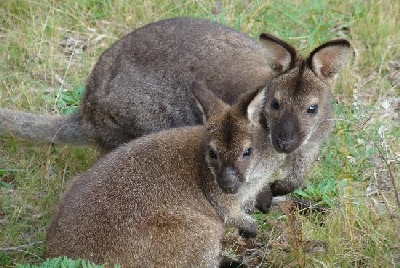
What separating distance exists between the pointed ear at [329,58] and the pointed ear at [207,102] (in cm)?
74

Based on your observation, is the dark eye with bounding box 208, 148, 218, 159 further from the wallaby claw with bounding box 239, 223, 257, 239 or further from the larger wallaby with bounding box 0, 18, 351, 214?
the larger wallaby with bounding box 0, 18, 351, 214

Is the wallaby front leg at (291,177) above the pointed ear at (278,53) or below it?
below

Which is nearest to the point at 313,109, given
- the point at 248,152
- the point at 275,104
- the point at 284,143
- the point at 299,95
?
the point at 299,95

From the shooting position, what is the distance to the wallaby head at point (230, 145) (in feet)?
16.5

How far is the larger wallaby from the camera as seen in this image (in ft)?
19.3

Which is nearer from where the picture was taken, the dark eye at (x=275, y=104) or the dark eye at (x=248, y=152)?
the dark eye at (x=248, y=152)

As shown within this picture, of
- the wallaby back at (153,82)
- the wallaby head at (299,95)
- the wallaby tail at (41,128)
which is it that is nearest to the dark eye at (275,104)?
the wallaby head at (299,95)

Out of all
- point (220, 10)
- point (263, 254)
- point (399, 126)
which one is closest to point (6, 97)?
point (220, 10)

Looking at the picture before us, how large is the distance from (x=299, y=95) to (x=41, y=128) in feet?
6.80

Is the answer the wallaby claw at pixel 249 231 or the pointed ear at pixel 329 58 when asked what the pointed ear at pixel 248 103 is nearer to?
the pointed ear at pixel 329 58

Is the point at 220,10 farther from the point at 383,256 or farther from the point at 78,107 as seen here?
the point at 383,256

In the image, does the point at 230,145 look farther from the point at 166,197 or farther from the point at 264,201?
the point at 264,201

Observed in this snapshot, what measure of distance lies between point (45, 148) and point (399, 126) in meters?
2.89

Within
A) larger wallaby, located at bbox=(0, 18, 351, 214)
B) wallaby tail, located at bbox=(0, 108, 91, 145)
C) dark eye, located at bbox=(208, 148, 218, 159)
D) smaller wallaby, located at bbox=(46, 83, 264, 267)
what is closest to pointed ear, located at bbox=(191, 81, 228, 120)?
smaller wallaby, located at bbox=(46, 83, 264, 267)
